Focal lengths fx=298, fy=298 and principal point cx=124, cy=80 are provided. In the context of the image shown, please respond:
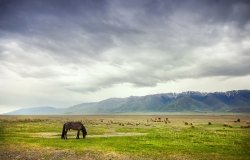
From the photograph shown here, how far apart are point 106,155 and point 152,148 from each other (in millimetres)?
6157

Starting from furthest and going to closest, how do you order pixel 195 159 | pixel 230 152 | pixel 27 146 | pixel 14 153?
pixel 27 146
pixel 230 152
pixel 14 153
pixel 195 159

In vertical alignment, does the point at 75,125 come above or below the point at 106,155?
above

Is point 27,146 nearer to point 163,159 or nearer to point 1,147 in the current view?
point 1,147

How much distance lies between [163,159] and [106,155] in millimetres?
5198

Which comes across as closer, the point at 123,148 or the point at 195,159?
the point at 195,159

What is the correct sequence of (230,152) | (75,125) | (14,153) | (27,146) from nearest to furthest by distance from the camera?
(14,153), (230,152), (27,146), (75,125)

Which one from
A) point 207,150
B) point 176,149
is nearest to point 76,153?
point 176,149

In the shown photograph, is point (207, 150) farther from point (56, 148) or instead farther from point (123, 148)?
point (56, 148)

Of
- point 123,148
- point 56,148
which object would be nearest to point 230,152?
point 123,148

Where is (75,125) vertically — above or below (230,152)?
above

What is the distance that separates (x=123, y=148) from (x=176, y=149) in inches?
217

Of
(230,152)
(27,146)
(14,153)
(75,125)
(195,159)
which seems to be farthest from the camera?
(75,125)

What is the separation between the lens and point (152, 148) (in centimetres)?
3128

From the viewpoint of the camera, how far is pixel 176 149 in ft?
102
